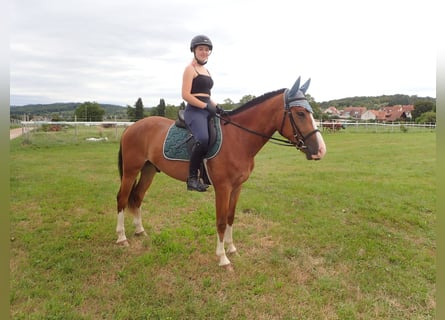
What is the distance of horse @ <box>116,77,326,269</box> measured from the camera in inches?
138

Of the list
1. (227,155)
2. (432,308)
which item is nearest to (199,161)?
(227,155)

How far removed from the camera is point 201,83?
150 inches

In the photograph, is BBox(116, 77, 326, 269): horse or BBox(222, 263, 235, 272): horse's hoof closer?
BBox(116, 77, 326, 269): horse

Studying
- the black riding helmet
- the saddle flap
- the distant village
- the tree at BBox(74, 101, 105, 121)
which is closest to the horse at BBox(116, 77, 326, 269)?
the saddle flap

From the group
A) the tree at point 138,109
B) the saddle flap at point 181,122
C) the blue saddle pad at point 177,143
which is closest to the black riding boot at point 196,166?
the blue saddle pad at point 177,143

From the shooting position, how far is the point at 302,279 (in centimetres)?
372

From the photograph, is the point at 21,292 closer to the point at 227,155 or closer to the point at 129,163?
the point at 129,163

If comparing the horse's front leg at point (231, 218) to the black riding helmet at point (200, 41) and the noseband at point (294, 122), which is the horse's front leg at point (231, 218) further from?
the black riding helmet at point (200, 41)

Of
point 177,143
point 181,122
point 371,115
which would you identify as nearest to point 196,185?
point 177,143

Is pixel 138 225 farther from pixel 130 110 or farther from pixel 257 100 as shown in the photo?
pixel 130 110

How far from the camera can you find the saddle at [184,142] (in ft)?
12.7

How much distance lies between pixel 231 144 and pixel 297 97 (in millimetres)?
1060

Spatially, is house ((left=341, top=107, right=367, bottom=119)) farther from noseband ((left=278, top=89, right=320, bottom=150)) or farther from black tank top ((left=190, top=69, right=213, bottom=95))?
black tank top ((left=190, top=69, right=213, bottom=95))

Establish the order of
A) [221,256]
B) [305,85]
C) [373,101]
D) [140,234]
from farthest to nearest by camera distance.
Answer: [373,101] → [140,234] → [221,256] → [305,85]
